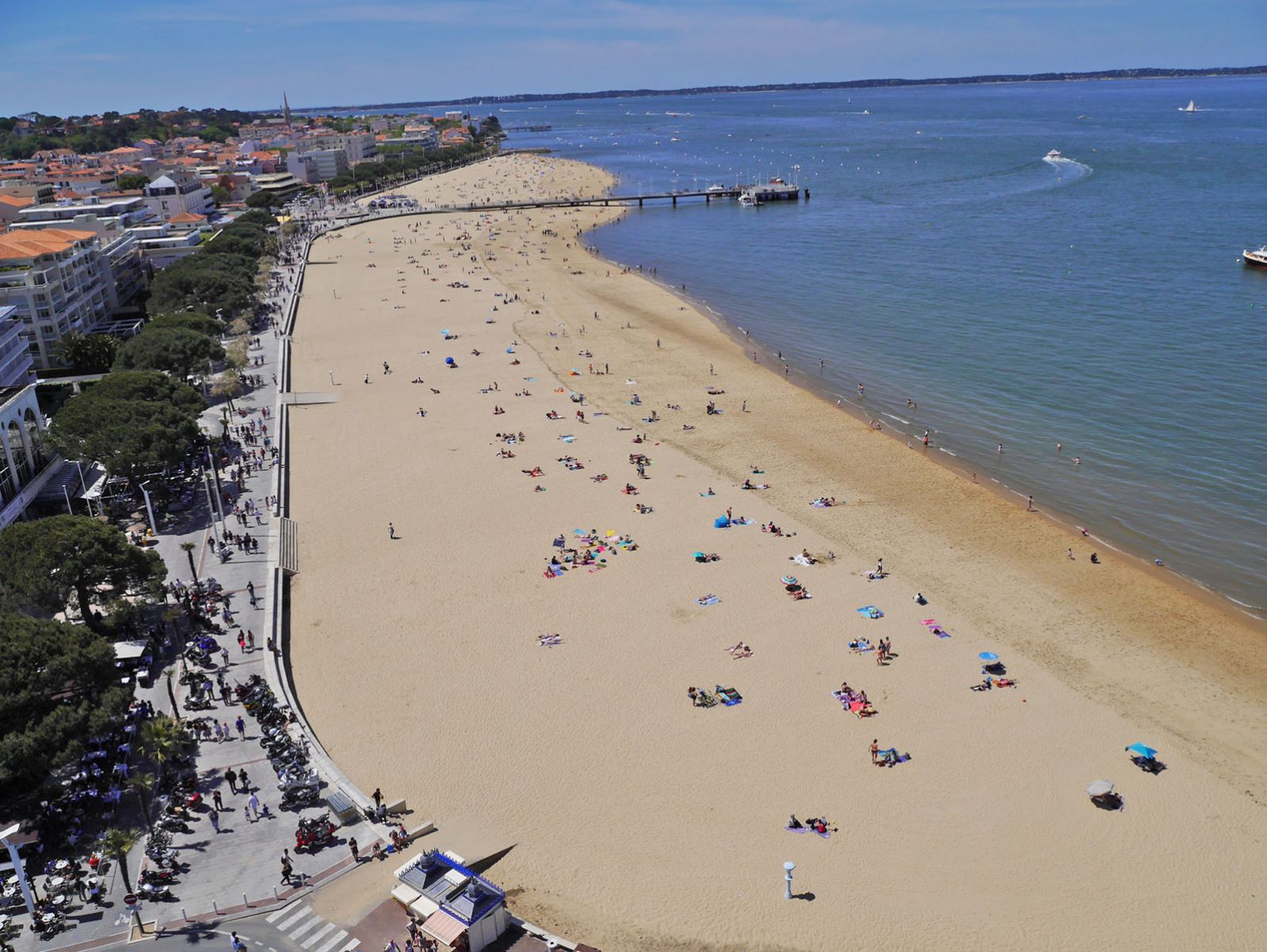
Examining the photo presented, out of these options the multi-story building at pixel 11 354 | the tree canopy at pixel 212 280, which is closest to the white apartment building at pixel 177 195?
the tree canopy at pixel 212 280

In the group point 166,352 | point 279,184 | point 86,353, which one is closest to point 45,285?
point 86,353

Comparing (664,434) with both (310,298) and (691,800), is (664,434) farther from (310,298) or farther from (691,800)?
(310,298)

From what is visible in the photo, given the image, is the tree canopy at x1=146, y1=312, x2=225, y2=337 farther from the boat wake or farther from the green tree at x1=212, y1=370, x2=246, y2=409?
the boat wake

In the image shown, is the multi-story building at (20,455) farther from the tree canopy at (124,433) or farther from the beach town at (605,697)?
the tree canopy at (124,433)

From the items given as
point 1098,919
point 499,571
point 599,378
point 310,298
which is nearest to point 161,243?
point 310,298

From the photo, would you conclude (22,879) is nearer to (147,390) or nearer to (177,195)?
(147,390)

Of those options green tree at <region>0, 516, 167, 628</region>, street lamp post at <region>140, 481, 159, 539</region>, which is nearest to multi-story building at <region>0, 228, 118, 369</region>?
street lamp post at <region>140, 481, 159, 539</region>
